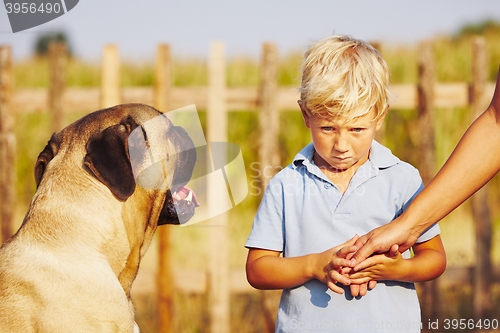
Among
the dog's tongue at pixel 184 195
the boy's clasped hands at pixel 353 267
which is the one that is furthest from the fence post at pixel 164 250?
the boy's clasped hands at pixel 353 267

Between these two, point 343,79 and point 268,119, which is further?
point 268,119

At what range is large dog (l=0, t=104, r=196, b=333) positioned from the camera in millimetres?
2631

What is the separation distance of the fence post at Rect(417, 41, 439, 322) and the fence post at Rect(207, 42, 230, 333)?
2.00 meters

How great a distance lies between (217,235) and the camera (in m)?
5.75

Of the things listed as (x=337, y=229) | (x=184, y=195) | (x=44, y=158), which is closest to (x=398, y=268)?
(x=337, y=229)

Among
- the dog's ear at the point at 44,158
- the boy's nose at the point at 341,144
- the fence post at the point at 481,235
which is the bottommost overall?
the fence post at the point at 481,235

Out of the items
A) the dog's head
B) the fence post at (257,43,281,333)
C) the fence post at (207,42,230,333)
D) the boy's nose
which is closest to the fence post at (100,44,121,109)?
the fence post at (207,42,230,333)

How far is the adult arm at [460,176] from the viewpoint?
2463mm

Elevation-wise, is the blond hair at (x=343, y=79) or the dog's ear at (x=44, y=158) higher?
the blond hair at (x=343, y=79)

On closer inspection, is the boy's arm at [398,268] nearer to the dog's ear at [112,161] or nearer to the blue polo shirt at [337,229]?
the blue polo shirt at [337,229]

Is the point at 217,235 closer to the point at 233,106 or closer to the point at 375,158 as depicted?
the point at 233,106

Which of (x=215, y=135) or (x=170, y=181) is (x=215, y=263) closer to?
(x=215, y=135)

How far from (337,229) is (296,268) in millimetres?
262

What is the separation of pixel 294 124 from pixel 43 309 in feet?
18.8
